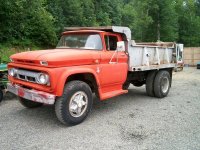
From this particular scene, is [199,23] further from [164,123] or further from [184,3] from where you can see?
[164,123]

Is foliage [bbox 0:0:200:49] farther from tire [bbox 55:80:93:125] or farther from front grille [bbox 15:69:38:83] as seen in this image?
tire [bbox 55:80:93:125]

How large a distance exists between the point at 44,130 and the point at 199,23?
121ft

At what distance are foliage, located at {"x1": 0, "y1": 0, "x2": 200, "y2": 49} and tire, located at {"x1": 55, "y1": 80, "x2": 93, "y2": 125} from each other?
8.24 metres

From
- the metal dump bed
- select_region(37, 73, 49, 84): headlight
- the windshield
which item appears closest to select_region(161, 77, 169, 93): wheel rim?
the metal dump bed

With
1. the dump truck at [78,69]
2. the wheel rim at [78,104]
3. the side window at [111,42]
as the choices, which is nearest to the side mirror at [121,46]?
the dump truck at [78,69]

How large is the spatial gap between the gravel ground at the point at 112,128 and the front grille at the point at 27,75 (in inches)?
39.8

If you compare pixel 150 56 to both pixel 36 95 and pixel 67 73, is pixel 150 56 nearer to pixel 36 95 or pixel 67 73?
pixel 67 73

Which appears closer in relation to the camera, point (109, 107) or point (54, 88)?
point (54, 88)

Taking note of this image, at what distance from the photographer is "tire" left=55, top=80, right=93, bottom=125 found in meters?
5.26

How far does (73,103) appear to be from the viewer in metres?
5.55

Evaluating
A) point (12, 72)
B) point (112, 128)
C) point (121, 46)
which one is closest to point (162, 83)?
point (121, 46)

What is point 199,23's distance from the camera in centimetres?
3738

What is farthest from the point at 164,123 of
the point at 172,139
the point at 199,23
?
the point at 199,23

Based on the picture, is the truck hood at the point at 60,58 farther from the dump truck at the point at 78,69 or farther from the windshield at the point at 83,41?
the windshield at the point at 83,41
